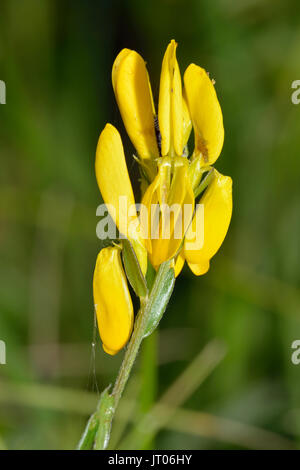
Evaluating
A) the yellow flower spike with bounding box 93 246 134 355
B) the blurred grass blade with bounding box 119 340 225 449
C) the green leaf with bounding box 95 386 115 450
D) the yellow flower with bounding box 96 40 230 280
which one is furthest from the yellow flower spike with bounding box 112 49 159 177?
the blurred grass blade with bounding box 119 340 225 449

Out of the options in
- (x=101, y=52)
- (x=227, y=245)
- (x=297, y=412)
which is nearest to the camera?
(x=297, y=412)

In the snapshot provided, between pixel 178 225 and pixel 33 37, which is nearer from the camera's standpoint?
pixel 178 225

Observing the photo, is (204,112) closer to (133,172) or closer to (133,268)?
(133,268)

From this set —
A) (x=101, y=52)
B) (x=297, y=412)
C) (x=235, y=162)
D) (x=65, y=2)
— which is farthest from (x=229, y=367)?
(x=65, y=2)

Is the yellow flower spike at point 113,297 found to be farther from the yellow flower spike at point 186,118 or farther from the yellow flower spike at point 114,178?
the yellow flower spike at point 186,118

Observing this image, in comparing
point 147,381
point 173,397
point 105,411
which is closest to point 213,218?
point 105,411

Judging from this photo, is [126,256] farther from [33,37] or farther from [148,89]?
[33,37]
